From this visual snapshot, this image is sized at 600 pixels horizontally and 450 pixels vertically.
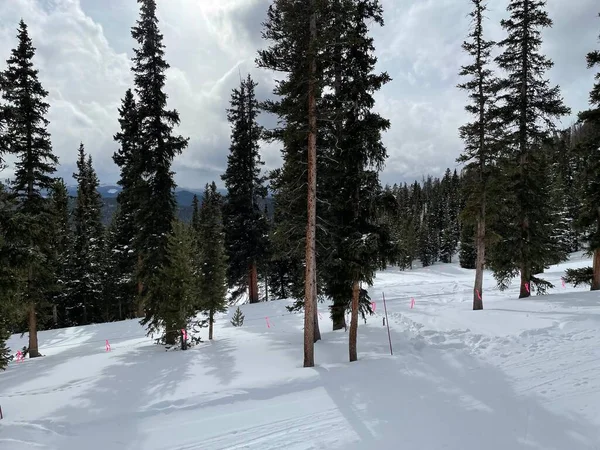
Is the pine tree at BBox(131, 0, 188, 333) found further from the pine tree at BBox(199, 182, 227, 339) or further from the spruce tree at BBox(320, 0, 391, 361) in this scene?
the spruce tree at BBox(320, 0, 391, 361)

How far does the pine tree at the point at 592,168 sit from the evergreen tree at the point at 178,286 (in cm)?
2109

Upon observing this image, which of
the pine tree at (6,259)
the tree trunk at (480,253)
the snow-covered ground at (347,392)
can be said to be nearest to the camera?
the snow-covered ground at (347,392)

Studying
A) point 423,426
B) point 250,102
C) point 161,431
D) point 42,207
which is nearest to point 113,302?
point 42,207

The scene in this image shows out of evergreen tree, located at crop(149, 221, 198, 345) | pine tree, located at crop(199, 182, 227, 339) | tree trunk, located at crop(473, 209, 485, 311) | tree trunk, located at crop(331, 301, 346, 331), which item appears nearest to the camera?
tree trunk, located at crop(331, 301, 346, 331)

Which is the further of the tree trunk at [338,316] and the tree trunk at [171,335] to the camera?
the tree trunk at [171,335]

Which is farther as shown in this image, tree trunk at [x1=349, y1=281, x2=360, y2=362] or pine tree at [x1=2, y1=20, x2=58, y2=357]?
pine tree at [x1=2, y1=20, x2=58, y2=357]

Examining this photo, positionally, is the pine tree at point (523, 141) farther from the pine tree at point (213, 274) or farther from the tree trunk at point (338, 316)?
the pine tree at point (213, 274)

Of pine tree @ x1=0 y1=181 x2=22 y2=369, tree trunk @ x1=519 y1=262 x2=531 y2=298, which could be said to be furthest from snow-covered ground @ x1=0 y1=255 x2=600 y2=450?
pine tree @ x1=0 y1=181 x2=22 y2=369

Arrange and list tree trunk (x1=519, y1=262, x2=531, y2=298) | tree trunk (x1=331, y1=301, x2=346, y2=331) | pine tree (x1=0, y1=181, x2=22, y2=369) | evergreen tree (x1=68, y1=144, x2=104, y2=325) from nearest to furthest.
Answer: pine tree (x1=0, y1=181, x2=22, y2=369) < tree trunk (x1=331, y1=301, x2=346, y2=331) < tree trunk (x1=519, y1=262, x2=531, y2=298) < evergreen tree (x1=68, y1=144, x2=104, y2=325)

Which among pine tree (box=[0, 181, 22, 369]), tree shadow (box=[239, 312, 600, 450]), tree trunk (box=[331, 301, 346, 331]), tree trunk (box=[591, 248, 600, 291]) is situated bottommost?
tree shadow (box=[239, 312, 600, 450])

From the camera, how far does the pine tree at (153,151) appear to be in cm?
1872

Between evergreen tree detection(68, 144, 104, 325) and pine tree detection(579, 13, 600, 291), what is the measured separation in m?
43.1

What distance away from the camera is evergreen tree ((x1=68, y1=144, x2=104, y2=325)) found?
120 ft

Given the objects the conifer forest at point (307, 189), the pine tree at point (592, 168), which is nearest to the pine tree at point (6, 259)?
the conifer forest at point (307, 189)
